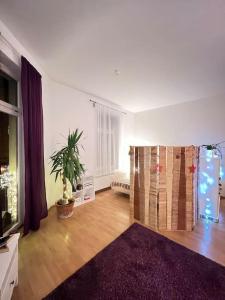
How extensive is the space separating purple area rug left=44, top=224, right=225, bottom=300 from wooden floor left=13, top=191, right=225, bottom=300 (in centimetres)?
13

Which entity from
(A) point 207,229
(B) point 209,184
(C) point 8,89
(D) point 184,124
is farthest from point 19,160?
(D) point 184,124

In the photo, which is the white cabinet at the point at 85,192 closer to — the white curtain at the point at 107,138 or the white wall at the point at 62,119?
the white wall at the point at 62,119

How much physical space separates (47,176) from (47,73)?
1.97m

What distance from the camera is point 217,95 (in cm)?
351

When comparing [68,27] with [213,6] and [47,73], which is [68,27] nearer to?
[47,73]

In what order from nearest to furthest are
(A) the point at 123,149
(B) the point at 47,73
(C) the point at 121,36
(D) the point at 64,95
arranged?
(C) the point at 121,36 < (B) the point at 47,73 < (D) the point at 64,95 < (A) the point at 123,149

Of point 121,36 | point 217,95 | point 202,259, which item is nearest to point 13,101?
point 121,36

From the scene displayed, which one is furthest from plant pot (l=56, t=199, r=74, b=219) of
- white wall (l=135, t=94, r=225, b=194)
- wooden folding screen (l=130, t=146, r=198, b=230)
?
white wall (l=135, t=94, r=225, b=194)

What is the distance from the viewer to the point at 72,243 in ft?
6.07

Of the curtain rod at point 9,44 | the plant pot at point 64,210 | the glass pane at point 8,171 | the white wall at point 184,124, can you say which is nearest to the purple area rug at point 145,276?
the plant pot at point 64,210

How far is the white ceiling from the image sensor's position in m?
1.33

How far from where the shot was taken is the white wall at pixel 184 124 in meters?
3.54

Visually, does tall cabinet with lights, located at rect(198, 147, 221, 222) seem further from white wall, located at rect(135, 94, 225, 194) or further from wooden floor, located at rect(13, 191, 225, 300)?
white wall, located at rect(135, 94, 225, 194)

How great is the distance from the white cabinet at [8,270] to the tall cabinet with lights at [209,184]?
9.23 feet
